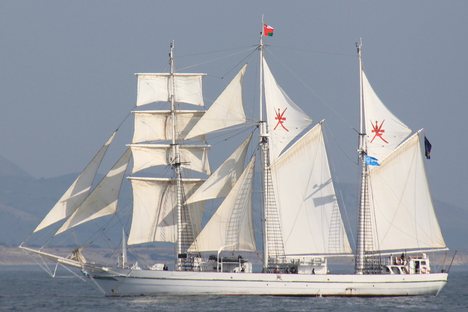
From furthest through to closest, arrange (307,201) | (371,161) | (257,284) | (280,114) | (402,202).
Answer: (402,202)
(371,161)
(307,201)
(280,114)
(257,284)

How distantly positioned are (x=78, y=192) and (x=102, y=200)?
174 centimetres

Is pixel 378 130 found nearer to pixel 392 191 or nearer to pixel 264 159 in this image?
pixel 392 191

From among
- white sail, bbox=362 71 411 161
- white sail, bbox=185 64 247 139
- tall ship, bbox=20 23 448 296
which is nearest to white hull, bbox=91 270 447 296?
tall ship, bbox=20 23 448 296

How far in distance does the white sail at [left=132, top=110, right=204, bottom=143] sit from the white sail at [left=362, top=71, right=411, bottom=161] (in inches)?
461

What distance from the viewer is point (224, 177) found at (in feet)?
295

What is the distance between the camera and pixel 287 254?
90.1 metres

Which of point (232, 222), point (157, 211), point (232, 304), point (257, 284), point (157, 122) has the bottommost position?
point (232, 304)

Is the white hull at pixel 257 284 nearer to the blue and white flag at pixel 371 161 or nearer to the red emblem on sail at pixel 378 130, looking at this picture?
the blue and white flag at pixel 371 161

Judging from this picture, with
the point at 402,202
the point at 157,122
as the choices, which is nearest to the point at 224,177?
the point at 157,122

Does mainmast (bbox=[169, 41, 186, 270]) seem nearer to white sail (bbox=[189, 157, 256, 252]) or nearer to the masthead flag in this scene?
white sail (bbox=[189, 157, 256, 252])

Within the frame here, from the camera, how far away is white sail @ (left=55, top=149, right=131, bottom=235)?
9019 cm

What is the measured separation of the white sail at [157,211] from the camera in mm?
93875

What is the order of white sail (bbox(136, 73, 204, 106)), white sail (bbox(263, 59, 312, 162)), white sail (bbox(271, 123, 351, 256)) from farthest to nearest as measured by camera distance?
white sail (bbox(136, 73, 204, 106)), white sail (bbox(271, 123, 351, 256)), white sail (bbox(263, 59, 312, 162))

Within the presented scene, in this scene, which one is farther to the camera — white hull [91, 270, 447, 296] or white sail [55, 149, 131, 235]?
white sail [55, 149, 131, 235]
